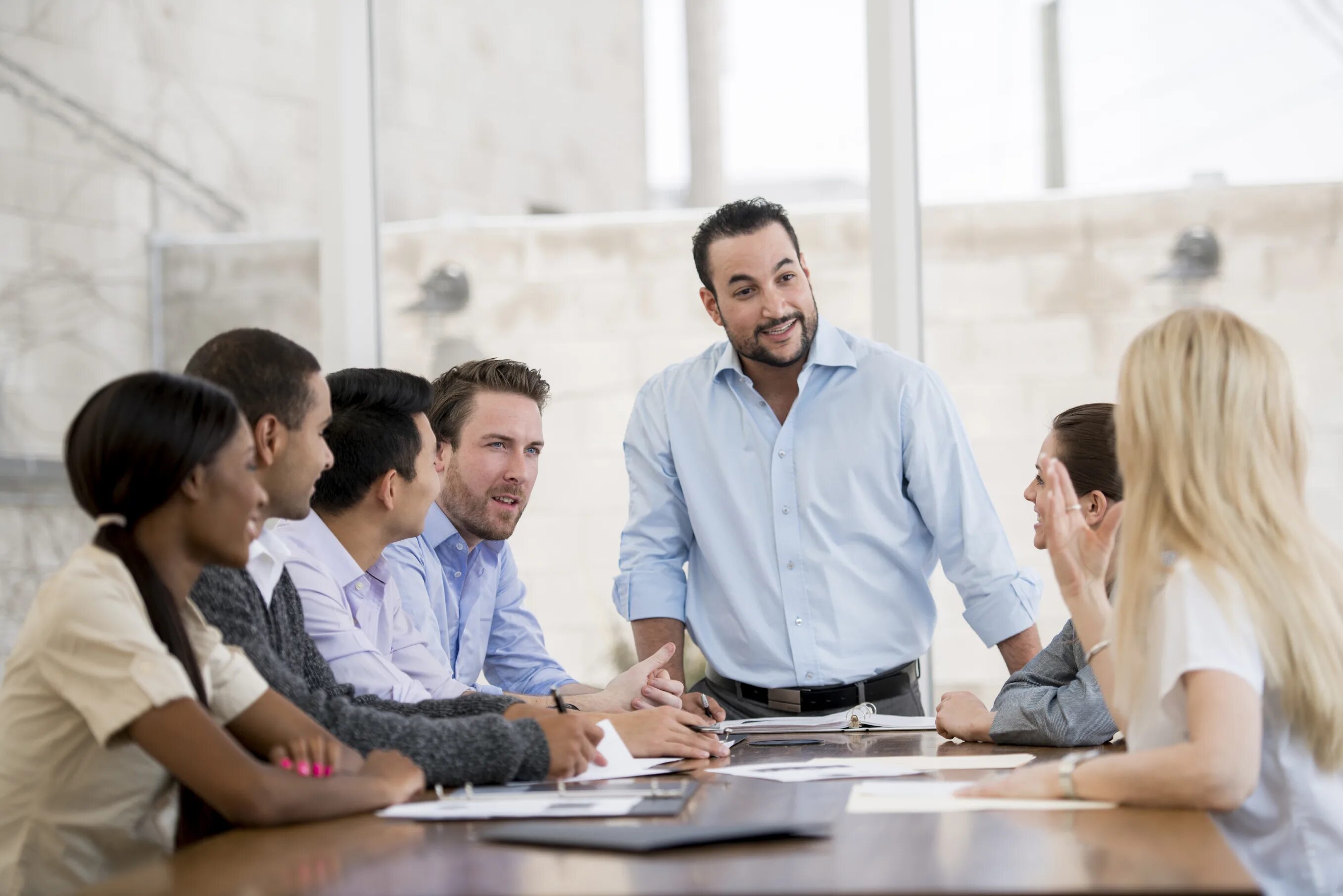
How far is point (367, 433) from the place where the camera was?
228cm

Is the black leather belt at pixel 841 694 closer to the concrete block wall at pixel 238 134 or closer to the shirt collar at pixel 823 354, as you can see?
the shirt collar at pixel 823 354

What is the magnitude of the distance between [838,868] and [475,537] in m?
1.89

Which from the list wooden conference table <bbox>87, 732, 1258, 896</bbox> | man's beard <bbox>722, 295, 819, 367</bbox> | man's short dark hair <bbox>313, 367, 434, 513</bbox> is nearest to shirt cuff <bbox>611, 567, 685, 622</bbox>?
man's beard <bbox>722, 295, 819, 367</bbox>

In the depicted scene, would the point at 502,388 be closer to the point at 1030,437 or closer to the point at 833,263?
the point at 833,263

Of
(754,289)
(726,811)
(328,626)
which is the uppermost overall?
(754,289)

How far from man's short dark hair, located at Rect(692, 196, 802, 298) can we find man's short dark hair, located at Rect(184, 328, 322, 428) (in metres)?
1.28

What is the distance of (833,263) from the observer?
3.47 m

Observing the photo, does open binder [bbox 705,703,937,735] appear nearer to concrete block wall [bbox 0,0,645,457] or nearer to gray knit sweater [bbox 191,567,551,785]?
gray knit sweater [bbox 191,567,551,785]

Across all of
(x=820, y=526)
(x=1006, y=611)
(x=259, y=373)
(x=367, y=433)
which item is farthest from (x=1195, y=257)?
(x=259, y=373)

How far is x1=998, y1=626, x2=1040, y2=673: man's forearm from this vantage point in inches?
107

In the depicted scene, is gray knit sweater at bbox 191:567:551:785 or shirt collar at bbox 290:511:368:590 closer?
gray knit sweater at bbox 191:567:551:785

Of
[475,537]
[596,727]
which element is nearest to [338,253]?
[475,537]

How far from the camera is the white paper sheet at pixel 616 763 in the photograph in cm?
179

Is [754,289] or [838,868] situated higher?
[754,289]
